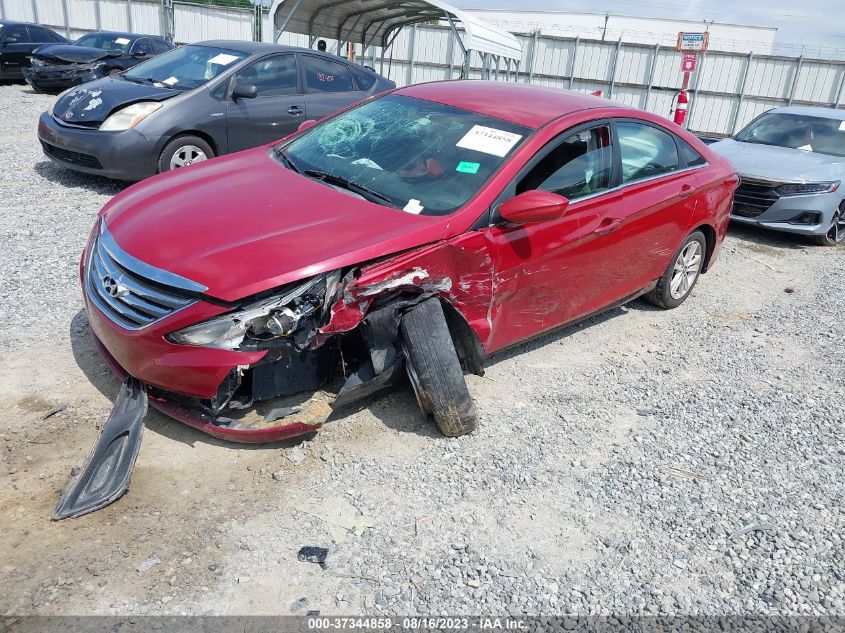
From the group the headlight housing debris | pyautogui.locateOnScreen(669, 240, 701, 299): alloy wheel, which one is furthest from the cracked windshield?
the headlight housing debris

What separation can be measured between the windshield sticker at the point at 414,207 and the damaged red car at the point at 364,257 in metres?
0.01

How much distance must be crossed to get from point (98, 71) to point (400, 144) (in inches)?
476

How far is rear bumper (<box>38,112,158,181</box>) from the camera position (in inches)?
265

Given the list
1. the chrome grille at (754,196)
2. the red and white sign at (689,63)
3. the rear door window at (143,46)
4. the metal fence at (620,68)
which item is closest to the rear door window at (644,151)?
the chrome grille at (754,196)

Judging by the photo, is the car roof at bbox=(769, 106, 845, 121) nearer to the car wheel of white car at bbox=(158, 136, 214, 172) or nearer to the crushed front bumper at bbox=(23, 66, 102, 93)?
the car wheel of white car at bbox=(158, 136, 214, 172)

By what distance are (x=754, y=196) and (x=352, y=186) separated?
6.10 m

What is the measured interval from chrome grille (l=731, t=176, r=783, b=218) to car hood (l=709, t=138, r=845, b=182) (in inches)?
2.8

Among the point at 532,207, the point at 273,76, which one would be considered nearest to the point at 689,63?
the point at 273,76

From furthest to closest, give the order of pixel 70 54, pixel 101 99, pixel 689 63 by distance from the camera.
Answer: pixel 689 63 < pixel 70 54 < pixel 101 99

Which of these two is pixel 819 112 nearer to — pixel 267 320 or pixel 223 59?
pixel 223 59

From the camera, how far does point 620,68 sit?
20.4 meters

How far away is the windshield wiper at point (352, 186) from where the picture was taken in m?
3.75

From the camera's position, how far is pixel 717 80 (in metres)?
19.6

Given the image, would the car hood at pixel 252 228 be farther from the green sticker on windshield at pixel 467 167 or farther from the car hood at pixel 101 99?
the car hood at pixel 101 99
